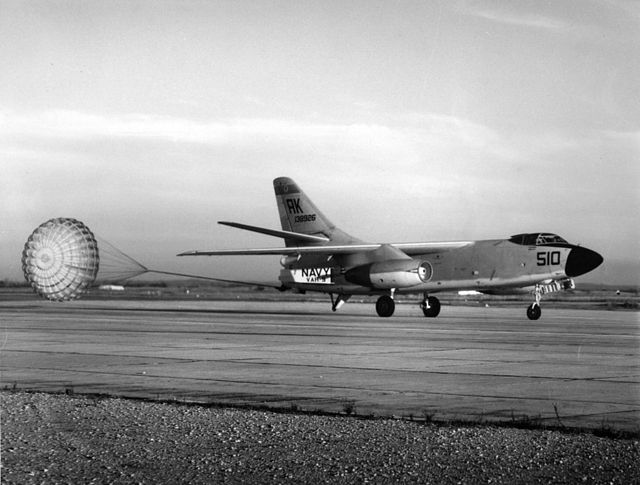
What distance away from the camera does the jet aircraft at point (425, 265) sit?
30.1 metres

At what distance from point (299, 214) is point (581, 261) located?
12973 millimetres

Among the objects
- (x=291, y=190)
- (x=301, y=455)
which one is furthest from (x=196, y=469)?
(x=291, y=190)

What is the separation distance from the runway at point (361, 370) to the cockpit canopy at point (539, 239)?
29.9ft

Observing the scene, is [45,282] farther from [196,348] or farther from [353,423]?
[353,423]

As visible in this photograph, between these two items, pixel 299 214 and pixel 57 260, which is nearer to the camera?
pixel 57 260

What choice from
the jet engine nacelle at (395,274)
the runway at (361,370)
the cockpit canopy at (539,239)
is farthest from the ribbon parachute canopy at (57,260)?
the cockpit canopy at (539,239)

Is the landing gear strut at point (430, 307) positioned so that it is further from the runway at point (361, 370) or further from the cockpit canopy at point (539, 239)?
the runway at point (361, 370)

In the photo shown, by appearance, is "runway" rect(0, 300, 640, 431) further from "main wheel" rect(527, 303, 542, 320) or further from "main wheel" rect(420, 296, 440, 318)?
"main wheel" rect(420, 296, 440, 318)

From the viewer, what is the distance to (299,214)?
37.8 metres

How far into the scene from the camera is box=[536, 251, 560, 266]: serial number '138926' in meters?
29.9

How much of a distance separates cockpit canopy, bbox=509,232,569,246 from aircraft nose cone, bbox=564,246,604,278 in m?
0.62

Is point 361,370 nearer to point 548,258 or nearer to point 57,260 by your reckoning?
point 548,258

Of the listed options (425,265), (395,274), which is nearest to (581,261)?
(425,265)

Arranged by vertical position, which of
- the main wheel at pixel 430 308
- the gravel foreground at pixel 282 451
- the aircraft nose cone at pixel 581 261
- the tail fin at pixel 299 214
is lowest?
the main wheel at pixel 430 308
